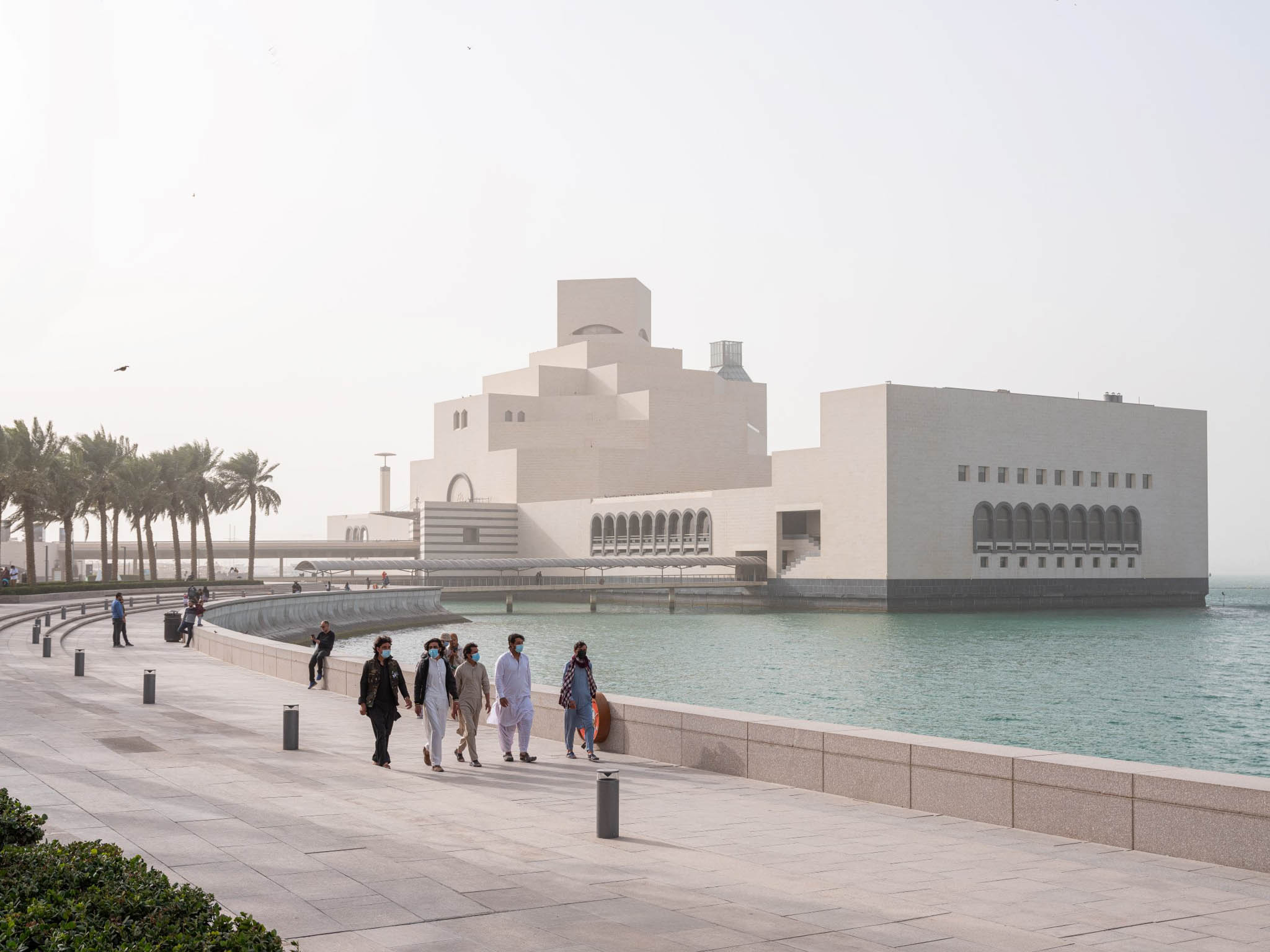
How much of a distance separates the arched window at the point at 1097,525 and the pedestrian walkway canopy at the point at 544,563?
78.3 feet

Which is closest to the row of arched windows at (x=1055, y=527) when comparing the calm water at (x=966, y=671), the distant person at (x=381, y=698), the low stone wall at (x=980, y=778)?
the calm water at (x=966, y=671)

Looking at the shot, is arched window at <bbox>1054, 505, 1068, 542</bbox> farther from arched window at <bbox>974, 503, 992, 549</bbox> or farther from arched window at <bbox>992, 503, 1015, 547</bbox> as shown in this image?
arched window at <bbox>974, 503, 992, 549</bbox>

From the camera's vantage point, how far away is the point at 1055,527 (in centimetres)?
8888

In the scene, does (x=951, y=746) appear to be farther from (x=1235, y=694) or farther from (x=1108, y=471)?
(x=1108, y=471)

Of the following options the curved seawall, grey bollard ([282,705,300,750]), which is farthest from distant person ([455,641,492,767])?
the curved seawall

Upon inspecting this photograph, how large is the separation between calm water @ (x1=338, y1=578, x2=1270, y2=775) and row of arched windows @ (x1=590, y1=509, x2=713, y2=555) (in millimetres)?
14951

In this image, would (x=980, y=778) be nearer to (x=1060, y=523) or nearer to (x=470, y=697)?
(x=470, y=697)

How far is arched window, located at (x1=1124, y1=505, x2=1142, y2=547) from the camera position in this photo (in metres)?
92.7

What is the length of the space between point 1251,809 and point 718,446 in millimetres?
105854

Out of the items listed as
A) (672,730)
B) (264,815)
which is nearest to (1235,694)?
(672,730)

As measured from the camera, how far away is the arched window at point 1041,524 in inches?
3462

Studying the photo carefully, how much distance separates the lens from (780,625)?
7044 centimetres

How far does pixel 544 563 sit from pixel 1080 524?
39.2 meters

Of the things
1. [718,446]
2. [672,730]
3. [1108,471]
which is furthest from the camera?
[718,446]
